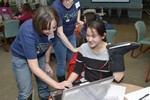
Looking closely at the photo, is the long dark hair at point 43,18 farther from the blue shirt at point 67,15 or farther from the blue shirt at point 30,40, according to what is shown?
the blue shirt at point 67,15

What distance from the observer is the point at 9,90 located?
9.63 ft

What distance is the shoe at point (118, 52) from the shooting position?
4.50ft

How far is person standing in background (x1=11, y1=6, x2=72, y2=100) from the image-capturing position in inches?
53.4

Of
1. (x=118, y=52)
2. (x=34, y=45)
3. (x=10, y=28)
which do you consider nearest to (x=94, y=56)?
(x=118, y=52)

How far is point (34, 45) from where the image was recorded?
4.93ft

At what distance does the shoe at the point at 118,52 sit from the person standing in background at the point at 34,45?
338 mm

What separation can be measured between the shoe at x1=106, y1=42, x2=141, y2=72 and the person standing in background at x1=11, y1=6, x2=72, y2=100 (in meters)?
0.34

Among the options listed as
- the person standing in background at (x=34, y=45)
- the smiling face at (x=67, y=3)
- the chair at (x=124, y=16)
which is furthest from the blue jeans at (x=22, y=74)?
the chair at (x=124, y=16)

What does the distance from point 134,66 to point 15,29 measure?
8.84 ft

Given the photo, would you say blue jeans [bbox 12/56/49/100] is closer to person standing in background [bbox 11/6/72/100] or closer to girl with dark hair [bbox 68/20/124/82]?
person standing in background [bbox 11/6/72/100]

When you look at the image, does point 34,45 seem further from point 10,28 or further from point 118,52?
point 10,28

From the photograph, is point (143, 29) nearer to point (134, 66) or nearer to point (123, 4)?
point (134, 66)

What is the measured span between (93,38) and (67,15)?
837 mm

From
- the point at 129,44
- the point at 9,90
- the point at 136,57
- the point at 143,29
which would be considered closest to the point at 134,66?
the point at 136,57
